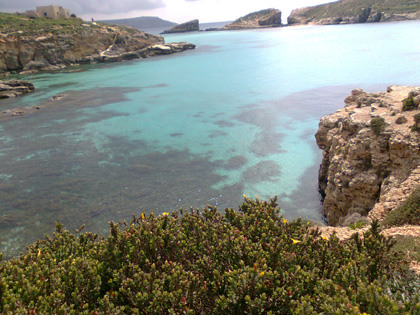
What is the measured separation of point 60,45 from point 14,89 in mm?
31531

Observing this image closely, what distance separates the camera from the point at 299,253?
5.70m

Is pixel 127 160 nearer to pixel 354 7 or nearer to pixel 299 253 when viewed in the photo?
pixel 299 253

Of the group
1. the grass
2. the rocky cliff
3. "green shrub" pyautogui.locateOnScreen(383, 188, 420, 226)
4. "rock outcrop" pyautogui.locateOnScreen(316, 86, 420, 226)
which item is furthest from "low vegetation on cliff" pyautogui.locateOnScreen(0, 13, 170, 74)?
the grass

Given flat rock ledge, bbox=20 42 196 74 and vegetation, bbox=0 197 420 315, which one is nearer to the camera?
vegetation, bbox=0 197 420 315

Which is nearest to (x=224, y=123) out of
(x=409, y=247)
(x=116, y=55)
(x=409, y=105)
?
(x=409, y=105)

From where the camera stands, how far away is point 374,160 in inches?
447

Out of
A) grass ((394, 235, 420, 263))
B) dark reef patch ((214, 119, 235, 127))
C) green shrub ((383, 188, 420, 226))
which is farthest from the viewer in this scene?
dark reef patch ((214, 119, 235, 127))

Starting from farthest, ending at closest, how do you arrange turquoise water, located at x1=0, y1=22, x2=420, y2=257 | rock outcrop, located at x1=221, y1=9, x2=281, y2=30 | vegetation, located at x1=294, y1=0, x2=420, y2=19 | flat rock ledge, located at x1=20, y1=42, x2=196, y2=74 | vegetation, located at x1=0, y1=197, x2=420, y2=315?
rock outcrop, located at x1=221, y1=9, x2=281, y2=30, vegetation, located at x1=294, y1=0, x2=420, y2=19, flat rock ledge, located at x1=20, y1=42, x2=196, y2=74, turquoise water, located at x1=0, y1=22, x2=420, y2=257, vegetation, located at x1=0, y1=197, x2=420, y2=315

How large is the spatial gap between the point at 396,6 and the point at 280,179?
480 ft

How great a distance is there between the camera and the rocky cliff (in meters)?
59.0

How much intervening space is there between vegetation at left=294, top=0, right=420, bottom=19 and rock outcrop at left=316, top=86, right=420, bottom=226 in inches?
5329

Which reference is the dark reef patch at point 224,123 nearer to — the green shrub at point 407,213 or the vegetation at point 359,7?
the green shrub at point 407,213

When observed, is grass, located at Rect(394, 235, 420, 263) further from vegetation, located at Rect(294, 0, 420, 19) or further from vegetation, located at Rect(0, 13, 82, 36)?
vegetation, located at Rect(294, 0, 420, 19)

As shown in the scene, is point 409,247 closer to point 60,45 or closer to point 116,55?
point 60,45
